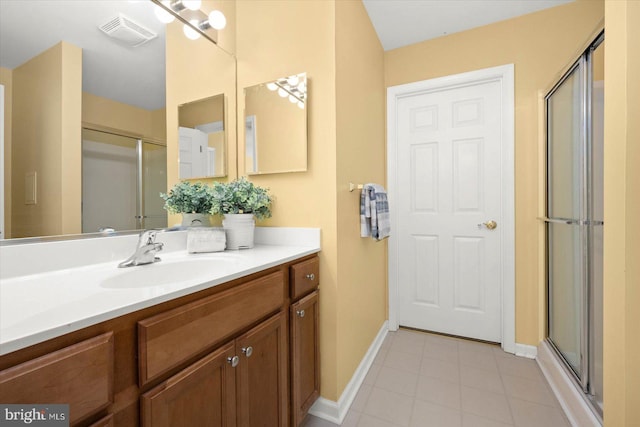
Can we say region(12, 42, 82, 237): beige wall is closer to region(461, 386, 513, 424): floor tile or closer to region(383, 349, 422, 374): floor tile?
region(383, 349, 422, 374): floor tile

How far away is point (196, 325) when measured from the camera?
2.38 ft

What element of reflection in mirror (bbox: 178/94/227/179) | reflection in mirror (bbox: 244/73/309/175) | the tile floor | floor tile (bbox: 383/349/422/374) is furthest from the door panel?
reflection in mirror (bbox: 178/94/227/179)

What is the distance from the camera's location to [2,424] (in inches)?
16.5

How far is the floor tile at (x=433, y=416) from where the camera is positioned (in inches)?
53.1

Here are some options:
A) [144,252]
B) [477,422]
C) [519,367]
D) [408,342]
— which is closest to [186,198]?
[144,252]

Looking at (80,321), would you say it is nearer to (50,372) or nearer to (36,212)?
(50,372)

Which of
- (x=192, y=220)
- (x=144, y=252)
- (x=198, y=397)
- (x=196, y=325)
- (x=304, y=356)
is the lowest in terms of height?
(x=304, y=356)

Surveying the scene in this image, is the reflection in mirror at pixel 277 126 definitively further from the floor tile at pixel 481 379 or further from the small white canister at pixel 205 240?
the floor tile at pixel 481 379

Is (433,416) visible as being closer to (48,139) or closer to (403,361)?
(403,361)

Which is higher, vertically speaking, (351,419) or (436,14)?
(436,14)

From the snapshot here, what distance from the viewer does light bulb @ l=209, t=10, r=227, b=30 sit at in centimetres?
155

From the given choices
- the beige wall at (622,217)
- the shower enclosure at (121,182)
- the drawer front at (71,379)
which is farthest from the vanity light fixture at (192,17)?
the beige wall at (622,217)

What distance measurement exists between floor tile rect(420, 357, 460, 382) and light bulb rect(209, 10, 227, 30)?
96.0 inches

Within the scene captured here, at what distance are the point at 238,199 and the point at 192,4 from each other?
41.9 inches
